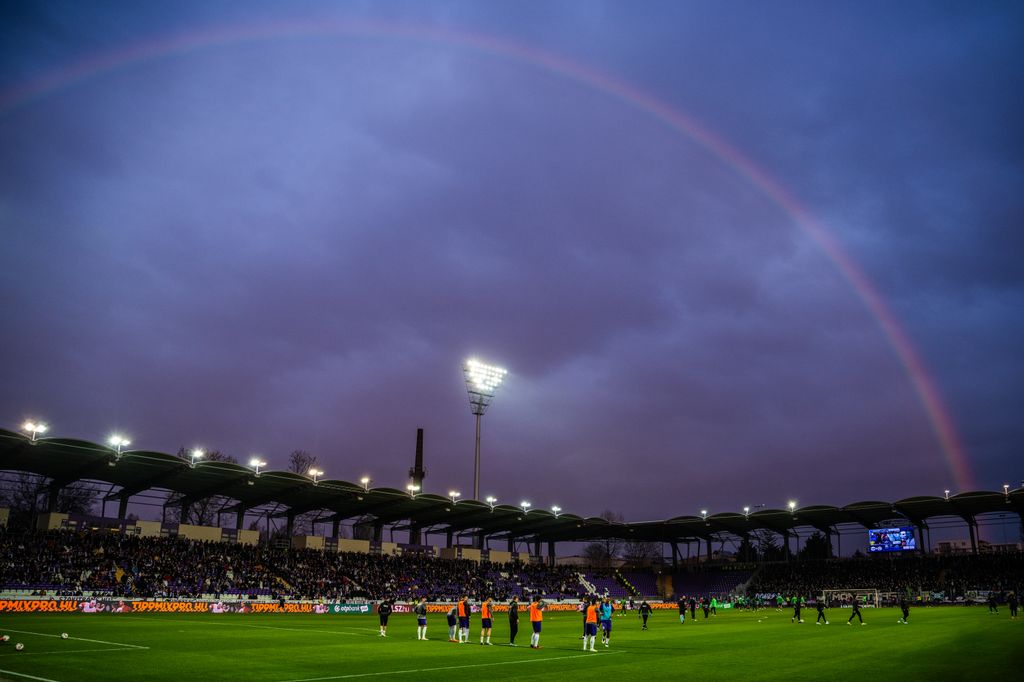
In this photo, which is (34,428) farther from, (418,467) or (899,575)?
(899,575)

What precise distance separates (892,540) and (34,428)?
341ft

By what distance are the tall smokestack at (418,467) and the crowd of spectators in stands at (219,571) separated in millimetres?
26682

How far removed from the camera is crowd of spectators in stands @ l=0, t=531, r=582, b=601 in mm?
57375

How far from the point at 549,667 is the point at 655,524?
304 feet

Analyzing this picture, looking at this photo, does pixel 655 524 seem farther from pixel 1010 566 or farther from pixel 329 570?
pixel 329 570

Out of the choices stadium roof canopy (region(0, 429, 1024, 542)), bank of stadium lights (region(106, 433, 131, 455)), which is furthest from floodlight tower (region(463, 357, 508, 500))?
bank of stadium lights (region(106, 433, 131, 455))

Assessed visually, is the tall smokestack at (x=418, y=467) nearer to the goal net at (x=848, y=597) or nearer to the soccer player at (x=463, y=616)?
the goal net at (x=848, y=597)

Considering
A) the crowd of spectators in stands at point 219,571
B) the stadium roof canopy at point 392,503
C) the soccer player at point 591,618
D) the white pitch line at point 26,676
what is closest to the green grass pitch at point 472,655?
the white pitch line at point 26,676

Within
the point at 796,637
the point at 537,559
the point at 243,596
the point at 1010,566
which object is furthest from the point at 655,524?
the point at 796,637

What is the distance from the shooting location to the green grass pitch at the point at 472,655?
21141 mm

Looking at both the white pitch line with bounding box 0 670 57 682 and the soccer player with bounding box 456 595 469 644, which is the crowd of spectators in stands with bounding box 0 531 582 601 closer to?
the soccer player with bounding box 456 595 469 644

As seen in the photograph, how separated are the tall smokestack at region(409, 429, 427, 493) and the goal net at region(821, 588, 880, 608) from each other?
210ft

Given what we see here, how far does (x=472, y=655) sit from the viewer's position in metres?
27.0

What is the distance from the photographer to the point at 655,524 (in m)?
112
